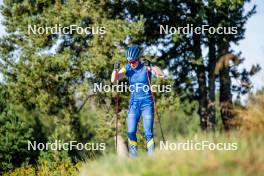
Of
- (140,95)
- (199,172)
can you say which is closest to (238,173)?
(199,172)

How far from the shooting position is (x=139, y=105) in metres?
9.81

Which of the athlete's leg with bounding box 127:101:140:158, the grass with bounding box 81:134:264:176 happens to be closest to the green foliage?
the athlete's leg with bounding box 127:101:140:158

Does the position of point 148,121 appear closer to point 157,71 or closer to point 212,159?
point 157,71

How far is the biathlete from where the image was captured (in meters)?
9.68

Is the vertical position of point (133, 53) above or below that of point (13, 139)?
above

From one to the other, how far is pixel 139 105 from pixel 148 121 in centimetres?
36

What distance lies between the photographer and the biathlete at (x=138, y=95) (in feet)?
31.8

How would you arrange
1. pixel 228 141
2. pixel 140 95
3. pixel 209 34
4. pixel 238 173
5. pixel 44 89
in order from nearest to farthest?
1. pixel 238 173
2. pixel 228 141
3. pixel 140 95
4. pixel 209 34
5. pixel 44 89

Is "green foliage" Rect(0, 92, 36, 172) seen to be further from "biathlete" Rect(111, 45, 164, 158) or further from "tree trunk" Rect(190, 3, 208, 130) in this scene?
"biathlete" Rect(111, 45, 164, 158)

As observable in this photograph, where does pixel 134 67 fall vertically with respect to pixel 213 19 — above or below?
below

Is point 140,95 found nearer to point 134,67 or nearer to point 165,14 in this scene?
point 134,67

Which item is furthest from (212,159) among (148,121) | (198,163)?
(148,121)

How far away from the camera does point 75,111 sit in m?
24.4

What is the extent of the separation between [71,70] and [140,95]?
1301 cm
